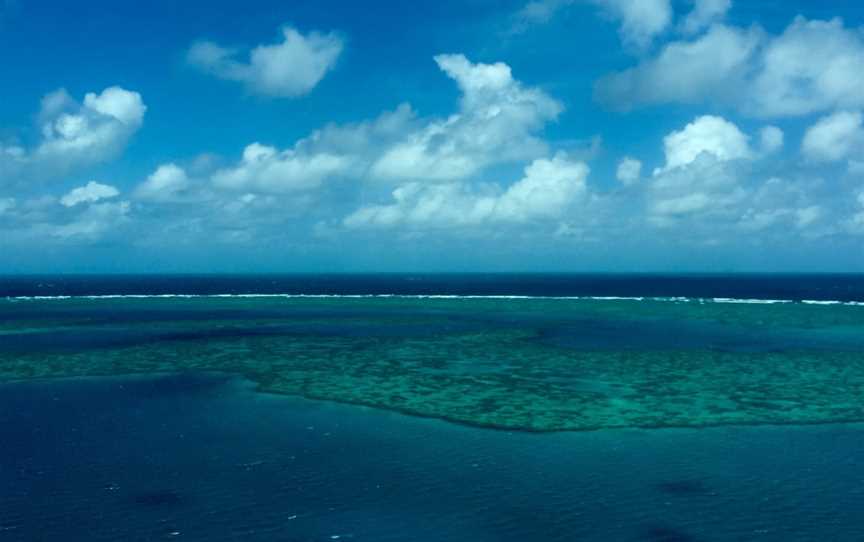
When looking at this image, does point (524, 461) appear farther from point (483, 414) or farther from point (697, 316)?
point (697, 316)

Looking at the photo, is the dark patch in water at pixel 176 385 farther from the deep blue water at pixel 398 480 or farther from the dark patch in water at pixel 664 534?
the dark patch in water at pixel 664 534

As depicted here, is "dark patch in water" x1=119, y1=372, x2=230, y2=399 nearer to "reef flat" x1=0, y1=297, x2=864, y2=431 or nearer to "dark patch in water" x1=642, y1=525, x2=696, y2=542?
"reef flat" x1=0, y1=297, x2=864, y2=431

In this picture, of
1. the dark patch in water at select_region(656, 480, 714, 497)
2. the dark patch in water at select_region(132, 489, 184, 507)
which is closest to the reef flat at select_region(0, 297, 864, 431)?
the dark patch in water at select_region(656, 480, 714, 497)

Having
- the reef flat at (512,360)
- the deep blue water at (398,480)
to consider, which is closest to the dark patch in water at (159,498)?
the deep blue water at (398,480)

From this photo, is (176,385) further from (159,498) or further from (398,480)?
(398,480)

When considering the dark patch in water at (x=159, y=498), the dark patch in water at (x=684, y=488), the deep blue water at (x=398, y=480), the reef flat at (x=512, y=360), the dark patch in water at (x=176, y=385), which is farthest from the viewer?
the dark patch in water at (x=176, y=385)

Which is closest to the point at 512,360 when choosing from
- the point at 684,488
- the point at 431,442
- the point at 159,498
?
the point at 431,442

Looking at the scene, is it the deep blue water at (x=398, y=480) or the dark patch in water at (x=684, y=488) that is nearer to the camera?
the deep blue water at (x=398, y=480)
